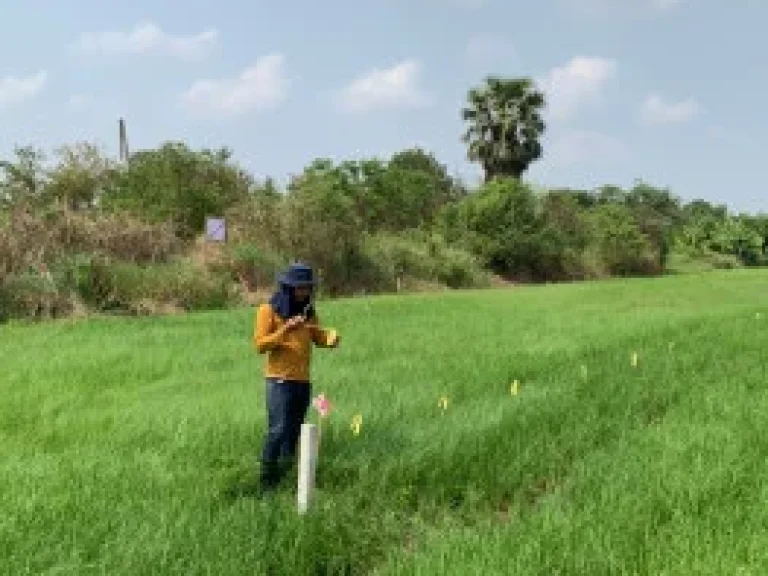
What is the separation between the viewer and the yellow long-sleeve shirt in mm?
7918

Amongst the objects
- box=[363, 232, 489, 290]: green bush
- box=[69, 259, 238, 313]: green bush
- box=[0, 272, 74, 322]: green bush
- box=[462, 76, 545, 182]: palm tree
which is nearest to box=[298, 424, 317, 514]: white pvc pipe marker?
box=[0, 272, 74, 322]: green bush

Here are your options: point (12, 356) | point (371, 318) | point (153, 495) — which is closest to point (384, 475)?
point (153, 495)

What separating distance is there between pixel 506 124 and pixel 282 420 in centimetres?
4782

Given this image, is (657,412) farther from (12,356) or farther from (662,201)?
(662,201)

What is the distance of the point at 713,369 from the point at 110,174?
22077mm

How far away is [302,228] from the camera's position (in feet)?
104

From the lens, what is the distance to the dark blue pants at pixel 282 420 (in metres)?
7.93

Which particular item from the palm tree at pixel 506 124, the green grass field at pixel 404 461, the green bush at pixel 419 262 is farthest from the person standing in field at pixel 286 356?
the palm tree at pixel 506 124

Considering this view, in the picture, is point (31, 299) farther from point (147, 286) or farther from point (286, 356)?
point (286, 356)

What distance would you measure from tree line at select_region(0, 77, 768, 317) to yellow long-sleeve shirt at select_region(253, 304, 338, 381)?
14.7 m

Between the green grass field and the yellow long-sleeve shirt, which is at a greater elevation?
the yellow long-sleeve shirt

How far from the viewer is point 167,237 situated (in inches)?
1057

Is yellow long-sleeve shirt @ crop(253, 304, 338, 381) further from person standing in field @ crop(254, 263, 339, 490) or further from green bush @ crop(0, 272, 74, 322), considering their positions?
green bush @ crop(0, 272, 74, 322)

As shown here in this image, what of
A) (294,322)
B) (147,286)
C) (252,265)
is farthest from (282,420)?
(252,265)
